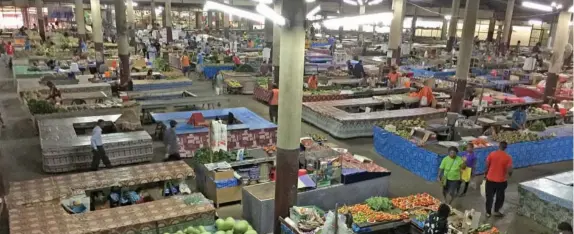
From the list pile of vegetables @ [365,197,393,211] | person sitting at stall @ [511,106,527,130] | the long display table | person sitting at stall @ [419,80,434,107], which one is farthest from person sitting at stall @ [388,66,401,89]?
pile of vegetables @ [365,197,393,211]

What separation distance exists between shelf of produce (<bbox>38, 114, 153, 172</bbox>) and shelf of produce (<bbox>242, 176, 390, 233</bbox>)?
13.4 feet

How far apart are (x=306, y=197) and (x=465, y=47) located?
8767 mm

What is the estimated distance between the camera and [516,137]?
450 inches

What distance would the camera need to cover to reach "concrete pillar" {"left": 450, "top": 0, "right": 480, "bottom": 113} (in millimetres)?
13930

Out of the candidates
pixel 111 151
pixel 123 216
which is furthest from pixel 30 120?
pixel 123 216

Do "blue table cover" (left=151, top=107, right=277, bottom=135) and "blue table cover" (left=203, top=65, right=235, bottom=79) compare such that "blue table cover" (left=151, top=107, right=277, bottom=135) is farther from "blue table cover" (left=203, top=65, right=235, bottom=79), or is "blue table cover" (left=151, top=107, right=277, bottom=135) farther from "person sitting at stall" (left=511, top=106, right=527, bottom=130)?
"blue table cover" (left=203, top=65, right=235, bottom=79)

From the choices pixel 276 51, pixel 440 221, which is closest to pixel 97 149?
pixel 440 221

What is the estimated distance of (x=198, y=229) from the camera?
662cm

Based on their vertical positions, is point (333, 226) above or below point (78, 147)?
above

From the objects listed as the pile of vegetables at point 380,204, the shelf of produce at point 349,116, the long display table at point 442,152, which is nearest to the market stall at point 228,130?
the shelf of produce at point 349,116

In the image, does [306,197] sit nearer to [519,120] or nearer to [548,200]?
[548,200]

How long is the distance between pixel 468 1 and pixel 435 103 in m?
3.59

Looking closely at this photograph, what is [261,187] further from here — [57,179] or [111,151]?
[111,151]

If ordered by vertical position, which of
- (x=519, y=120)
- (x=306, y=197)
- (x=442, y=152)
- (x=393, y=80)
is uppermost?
(x=393, y=80)
